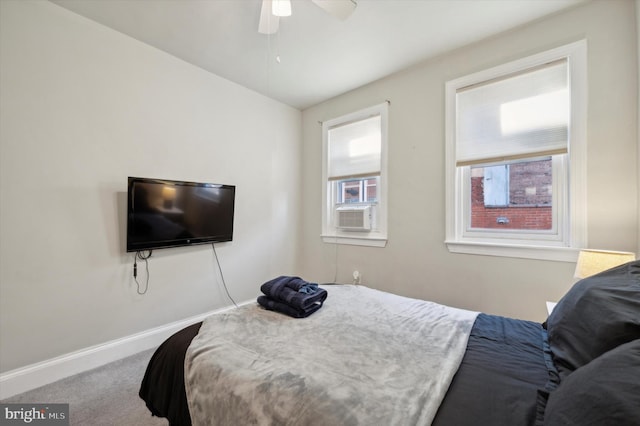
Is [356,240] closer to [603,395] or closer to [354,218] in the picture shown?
[354,218]

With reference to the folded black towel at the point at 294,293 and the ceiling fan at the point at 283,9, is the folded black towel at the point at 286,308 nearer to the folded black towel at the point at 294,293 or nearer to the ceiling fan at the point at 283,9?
the folded black towel at the point at 294,293

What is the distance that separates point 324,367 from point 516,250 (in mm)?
1982

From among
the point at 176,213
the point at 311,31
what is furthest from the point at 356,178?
the point at 176,213

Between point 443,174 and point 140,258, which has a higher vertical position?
point 443,174

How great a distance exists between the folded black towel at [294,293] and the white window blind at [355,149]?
1.83m

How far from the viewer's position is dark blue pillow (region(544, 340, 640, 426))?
20.7 inches

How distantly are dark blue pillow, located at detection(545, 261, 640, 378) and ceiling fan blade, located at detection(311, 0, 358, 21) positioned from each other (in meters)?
1.94

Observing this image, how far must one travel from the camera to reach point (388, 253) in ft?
9.70

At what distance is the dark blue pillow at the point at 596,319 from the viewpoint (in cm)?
82

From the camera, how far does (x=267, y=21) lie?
1.97 metres

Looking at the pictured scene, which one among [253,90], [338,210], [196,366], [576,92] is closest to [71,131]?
[253,90]

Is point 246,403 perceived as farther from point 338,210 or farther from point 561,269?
point 338,210

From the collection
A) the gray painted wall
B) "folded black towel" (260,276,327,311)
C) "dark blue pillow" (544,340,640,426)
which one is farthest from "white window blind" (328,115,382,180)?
"dark blue pillow" (544,340,640,426)

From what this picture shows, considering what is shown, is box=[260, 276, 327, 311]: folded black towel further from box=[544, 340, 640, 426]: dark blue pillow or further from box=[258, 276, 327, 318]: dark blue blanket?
box=[544, 340, 640, 426]: dark blue pillow
